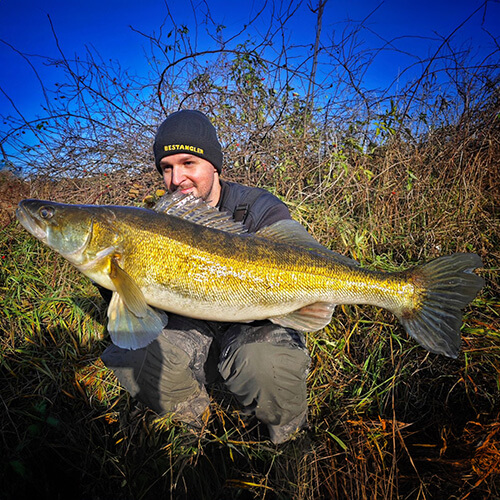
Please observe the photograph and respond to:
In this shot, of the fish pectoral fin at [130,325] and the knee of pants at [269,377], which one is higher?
the fish pectoral fin at [130,325]

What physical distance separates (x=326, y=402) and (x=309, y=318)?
86cm

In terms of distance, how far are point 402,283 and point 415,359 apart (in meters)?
0.85

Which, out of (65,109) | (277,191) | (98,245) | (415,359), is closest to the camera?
(98,245)

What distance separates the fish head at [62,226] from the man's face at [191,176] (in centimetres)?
99

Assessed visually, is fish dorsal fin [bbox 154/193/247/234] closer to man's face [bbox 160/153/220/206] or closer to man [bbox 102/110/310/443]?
man [bbox 102/110/310/443]

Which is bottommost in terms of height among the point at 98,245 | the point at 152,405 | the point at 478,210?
the point at 152,405

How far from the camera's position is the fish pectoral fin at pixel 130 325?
1.84 meters

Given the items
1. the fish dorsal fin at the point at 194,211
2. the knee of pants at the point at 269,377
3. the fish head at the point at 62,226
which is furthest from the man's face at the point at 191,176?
the knee of pants at the point at 269,377

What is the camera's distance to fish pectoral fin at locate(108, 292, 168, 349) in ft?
6.03

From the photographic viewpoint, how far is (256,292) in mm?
1955

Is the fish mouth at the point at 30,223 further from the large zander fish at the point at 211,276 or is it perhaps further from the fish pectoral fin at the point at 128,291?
the fish pectoral fin at the point at 128,291

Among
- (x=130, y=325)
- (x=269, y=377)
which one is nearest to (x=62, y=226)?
(x=130, y=325)

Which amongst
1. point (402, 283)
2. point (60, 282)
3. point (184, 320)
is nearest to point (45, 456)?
point (184, 320)

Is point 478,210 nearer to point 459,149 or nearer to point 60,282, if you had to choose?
point 459,149
